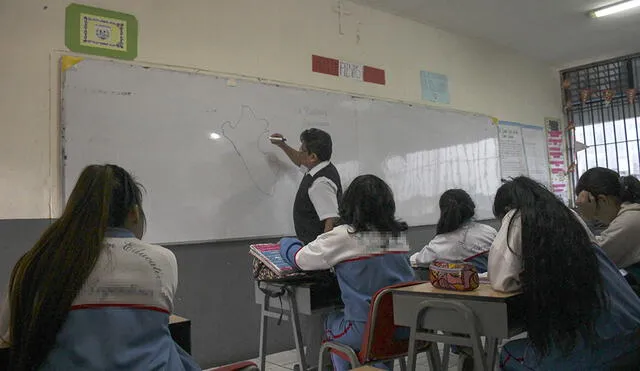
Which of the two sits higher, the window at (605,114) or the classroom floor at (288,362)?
the window at (605,114)

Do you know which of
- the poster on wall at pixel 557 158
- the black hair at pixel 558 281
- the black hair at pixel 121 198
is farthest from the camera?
the poster on wall at pixel 557 158

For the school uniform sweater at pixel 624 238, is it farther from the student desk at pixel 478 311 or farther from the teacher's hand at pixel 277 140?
the teacher's hand at pixel 277 140

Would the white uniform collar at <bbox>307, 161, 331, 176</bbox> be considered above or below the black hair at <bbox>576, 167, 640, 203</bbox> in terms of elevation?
above

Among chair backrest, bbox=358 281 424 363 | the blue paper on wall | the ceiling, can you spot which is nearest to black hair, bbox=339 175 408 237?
chair backrest, bbox=358 281 424 363

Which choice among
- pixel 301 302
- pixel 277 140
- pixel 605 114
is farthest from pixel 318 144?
pixel 605 114

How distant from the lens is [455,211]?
257cm

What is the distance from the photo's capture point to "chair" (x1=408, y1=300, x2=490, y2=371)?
1.57 metres

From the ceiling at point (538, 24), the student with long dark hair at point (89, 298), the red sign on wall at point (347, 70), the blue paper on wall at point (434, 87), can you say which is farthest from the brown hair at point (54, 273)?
the blue paper on wall at point (434, 87)

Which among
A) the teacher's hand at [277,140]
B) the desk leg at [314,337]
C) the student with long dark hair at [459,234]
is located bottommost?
the desk leg at [314,337]

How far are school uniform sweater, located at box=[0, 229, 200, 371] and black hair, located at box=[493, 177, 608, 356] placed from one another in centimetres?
101

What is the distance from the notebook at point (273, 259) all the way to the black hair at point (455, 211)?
91 cm

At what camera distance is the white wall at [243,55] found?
249 cm

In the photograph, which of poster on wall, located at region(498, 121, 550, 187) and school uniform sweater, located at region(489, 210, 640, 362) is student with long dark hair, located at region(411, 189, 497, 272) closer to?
school uniform sweater, located at region(489, 210, 640, 362)

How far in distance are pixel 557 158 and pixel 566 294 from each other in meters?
4.82
